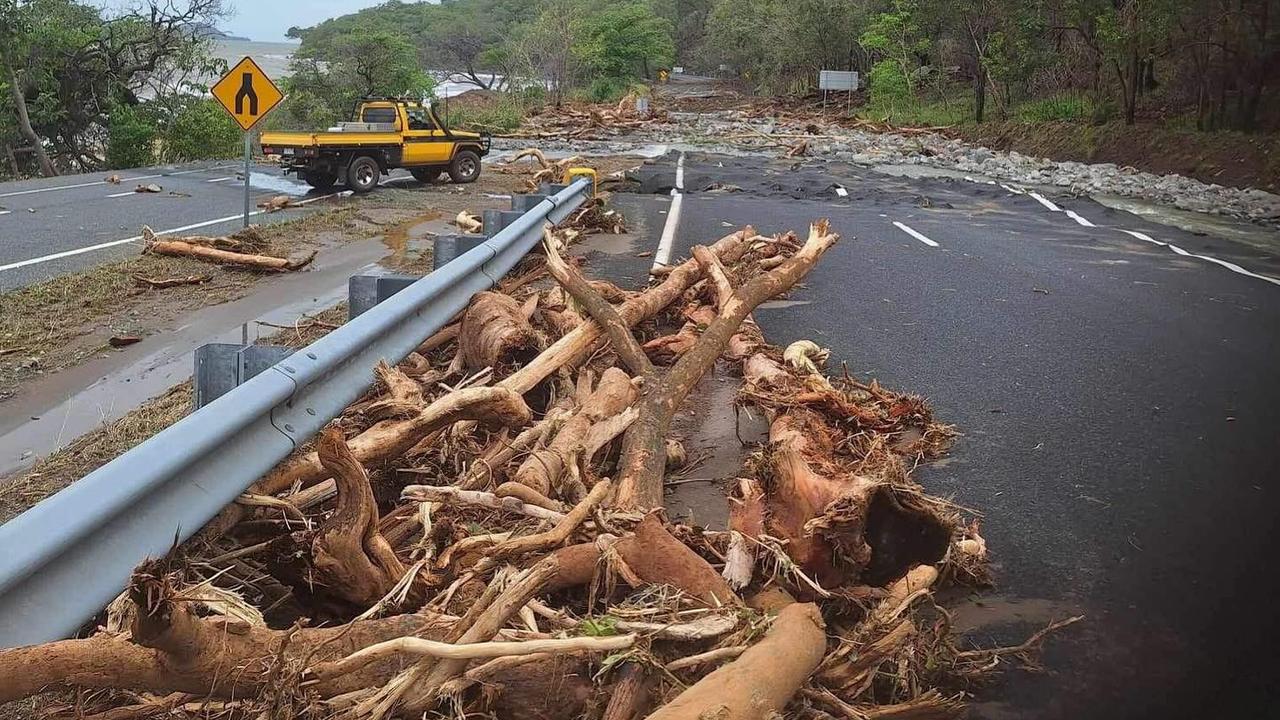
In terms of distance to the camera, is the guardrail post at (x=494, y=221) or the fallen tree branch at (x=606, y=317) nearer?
the fallen tree branch at (x=606, y=317)

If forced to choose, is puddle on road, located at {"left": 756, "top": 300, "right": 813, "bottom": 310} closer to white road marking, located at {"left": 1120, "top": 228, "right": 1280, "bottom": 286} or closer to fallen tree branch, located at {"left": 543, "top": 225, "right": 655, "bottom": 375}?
fallen tree branch, located at {"left": 543, "top": 225, "right": 655, "bottom": 375}

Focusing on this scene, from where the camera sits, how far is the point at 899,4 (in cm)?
6362

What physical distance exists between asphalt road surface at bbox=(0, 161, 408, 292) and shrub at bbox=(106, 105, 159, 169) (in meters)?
9.28

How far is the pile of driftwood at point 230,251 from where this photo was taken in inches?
460

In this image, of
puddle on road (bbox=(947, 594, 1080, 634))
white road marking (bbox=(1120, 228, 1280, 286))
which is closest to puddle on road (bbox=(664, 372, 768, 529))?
puddle on road (bbox=(947, 594, 1080, 634))

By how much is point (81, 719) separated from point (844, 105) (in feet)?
239

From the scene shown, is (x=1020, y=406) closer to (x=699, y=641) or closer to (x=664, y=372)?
(x=664, y=372)

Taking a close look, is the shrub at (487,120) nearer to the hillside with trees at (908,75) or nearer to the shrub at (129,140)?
the hillside with trees at (908,75)

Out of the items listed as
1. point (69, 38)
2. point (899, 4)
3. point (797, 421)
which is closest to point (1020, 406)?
point (797, 421)

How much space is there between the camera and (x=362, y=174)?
21.2 metres

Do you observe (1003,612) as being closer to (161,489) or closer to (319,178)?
(161,489)

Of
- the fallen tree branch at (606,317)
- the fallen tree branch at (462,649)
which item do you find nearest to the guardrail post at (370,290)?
the fallen tree branch at (606,317)

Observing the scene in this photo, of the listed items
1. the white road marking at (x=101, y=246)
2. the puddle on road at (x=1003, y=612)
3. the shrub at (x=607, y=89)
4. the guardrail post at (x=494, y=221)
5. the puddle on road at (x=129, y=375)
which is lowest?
the puddle on road at (x=129, y=375)

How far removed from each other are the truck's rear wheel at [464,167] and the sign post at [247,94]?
26.3 ft
